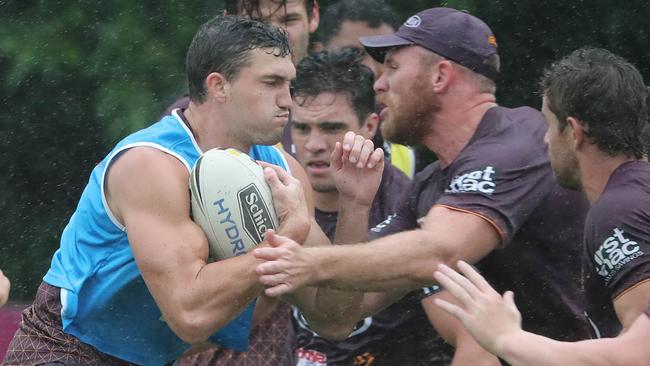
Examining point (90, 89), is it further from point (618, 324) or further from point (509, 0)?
point (618, 324)

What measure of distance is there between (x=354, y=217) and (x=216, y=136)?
0.73 m

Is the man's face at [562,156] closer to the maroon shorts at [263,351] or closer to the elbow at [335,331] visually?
the elbow at [335,331]

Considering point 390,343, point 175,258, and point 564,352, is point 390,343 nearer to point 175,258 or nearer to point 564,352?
point 175,258

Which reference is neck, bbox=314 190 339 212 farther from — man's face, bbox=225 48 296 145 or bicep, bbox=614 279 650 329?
bicep, bbox=614 279 650 329

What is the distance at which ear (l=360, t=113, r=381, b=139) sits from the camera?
714cm

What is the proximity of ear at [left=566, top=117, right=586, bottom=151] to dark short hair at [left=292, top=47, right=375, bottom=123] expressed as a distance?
1.67 metres

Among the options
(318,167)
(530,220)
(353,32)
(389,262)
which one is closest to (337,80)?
(318,167)

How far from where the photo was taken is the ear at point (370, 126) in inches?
281

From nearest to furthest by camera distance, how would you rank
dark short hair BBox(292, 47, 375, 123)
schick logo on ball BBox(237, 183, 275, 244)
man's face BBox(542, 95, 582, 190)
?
1. schick logo on ball BBox(237, 183, 275, 244)
2. man's face BBox(542, 95, 582, 190)
3. dark short hair BBox(292, 47, 375, 123)

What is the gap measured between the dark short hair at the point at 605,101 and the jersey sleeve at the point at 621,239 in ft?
1.16

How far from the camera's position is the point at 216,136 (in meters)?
5.54

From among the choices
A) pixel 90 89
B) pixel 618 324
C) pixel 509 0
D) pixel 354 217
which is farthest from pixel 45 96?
pixel 618 324

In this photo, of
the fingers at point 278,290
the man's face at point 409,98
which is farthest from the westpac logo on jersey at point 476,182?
the fingers at point 278,290

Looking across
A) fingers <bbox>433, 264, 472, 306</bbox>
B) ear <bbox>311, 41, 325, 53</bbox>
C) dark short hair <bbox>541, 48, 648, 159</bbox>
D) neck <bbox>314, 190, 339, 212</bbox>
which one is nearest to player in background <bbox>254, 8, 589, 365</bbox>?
dark short hair <bbox>541, 48, 648, 159</bbox>
